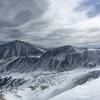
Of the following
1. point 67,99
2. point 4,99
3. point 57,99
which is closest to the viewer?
point 67,99

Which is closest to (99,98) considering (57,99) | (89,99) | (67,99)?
(89,99)

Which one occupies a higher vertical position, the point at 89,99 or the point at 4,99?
the point at 89,99

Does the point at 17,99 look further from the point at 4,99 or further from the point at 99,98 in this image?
the point at 99,98

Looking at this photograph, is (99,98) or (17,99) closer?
(99,98)

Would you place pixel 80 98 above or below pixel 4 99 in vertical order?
above

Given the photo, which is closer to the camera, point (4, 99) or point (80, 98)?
point (80, 98)

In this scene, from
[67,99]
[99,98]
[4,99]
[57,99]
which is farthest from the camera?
[4,99]

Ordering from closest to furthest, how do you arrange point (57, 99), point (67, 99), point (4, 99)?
point (67, 99), point (57, 99), point (4, 99)

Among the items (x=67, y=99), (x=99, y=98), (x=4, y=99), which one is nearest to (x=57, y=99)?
(x=67, y=99)

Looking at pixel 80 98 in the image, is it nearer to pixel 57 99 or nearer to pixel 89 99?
pixel 89 99
